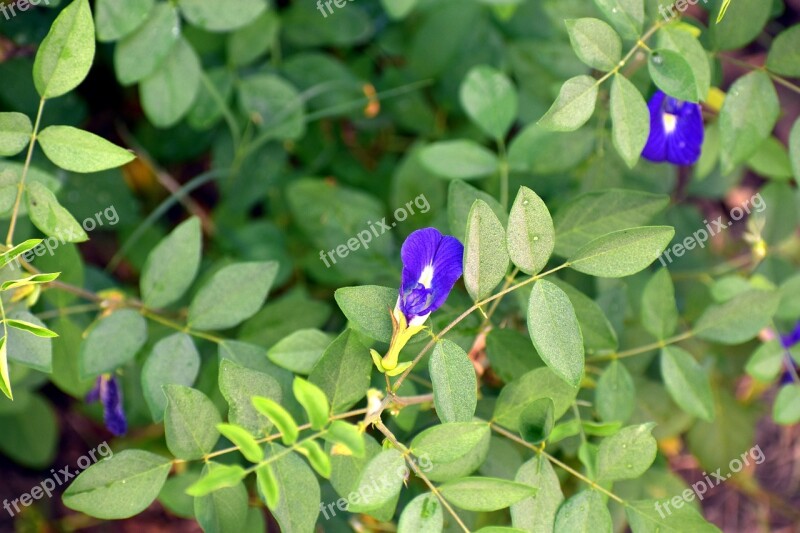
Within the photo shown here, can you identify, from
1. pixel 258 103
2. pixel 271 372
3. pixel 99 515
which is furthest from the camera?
pixel 258 103

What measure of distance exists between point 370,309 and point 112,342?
554 mm

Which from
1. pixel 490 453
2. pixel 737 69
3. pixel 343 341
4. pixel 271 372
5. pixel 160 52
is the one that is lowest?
pixel 737 69

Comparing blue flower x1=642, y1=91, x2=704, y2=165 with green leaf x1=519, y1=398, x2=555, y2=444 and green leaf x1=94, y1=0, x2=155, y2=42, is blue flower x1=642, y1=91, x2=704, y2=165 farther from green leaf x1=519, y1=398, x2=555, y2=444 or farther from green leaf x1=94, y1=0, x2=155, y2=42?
green leaf x1=94, y1=0, x2=155, y2=42

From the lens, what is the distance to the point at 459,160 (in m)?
1.76

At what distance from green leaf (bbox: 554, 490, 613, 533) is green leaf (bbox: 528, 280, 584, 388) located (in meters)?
0.23

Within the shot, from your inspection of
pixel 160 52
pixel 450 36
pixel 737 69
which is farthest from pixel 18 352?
pixel 737 69

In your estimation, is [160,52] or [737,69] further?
[737,69]

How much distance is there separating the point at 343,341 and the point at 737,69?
221cm

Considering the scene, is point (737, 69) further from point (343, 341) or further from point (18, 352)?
point (18, 352)

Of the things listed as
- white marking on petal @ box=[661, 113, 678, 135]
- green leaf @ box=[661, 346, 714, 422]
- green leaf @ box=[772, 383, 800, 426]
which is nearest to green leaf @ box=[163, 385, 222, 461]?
green leaf @ box=[661, 346, 714, 422]

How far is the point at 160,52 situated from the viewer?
1633mm

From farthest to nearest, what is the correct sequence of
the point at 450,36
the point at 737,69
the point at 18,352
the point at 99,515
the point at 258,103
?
the point at 737,69 → the point at 450,36 → the point at 258,103 → the point at 18,352 → the point at 99,515

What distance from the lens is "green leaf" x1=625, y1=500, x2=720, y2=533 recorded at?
119 centimetres

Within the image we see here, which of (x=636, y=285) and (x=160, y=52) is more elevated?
(x=160, y=52)
